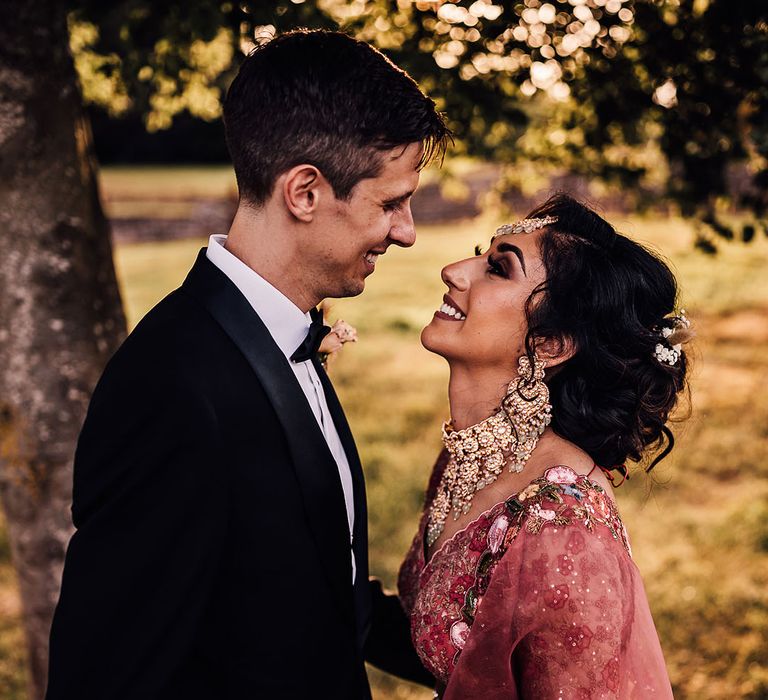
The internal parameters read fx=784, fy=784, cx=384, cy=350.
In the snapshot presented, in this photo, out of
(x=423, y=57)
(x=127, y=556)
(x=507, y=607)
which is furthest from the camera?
(x=423, y=57)

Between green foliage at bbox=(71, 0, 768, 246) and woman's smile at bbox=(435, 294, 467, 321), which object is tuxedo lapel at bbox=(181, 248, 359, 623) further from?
green foliage at bbox=(71, 0, 768, 246)

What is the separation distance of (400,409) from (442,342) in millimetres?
6636

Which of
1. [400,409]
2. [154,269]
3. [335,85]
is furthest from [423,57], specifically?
[154,269]

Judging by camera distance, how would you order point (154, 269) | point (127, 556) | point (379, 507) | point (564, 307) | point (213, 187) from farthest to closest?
point (213, 187)
point (154, 269)
point (379, 507)
point (564, 307)
point (127, 556)

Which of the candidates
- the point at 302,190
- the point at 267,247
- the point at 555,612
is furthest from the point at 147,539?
the point at 555,612

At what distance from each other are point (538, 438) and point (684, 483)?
17.7 ft

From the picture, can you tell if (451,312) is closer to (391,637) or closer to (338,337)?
(338,337)

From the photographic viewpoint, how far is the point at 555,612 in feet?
6.65

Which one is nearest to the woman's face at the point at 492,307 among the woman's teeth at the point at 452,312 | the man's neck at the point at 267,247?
the woman's teeth at the point at 452,312

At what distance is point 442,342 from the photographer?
252cm

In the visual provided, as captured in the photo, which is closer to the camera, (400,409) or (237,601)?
(237,601)

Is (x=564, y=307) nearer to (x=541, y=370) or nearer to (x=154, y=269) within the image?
(x=541, y=370)

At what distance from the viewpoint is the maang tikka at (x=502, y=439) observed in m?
2.50

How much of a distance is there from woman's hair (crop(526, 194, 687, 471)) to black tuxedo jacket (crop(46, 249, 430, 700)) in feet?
3.03
